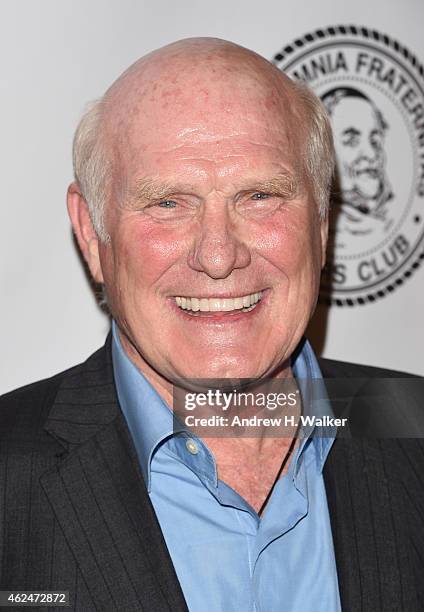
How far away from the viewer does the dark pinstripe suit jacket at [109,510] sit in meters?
1.59

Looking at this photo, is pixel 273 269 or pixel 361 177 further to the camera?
pixel 361 177

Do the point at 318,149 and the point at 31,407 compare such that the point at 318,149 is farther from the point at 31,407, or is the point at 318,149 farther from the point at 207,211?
the point at 31,407

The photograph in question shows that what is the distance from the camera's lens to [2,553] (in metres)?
1.63

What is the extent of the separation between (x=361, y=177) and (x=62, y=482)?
1.33 m

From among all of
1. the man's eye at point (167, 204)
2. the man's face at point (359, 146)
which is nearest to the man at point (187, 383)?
the man's eye at point (167, 204)

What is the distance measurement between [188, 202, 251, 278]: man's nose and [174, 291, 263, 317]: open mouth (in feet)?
0.25

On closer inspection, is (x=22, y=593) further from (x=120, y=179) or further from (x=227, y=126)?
(x=227, y=126)

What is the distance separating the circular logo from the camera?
7.98 ft

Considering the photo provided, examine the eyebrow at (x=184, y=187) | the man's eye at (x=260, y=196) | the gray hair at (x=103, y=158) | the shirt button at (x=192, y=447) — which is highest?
the gray hair at (x=103, y=158)

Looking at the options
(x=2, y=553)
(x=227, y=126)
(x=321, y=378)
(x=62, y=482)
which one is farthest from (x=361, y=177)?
(x=2, y=553)

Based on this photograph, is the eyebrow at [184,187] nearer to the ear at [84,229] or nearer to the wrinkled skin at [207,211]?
the wrinkled skin at [207,211]

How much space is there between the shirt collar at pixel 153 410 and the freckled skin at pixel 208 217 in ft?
0.22

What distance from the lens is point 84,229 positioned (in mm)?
1938

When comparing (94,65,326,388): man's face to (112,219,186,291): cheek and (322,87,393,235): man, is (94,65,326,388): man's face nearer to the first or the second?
(112,219,186,291): cheek
